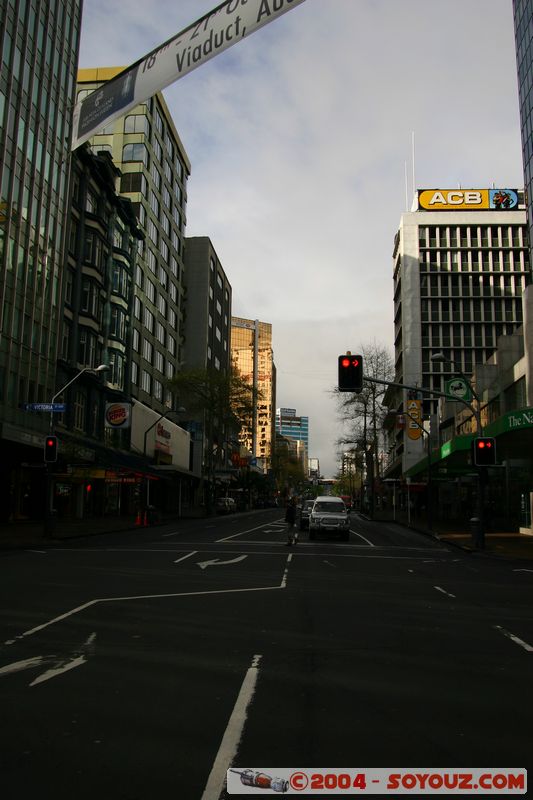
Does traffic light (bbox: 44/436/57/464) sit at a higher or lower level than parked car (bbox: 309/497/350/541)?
higher

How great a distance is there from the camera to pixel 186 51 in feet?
28.3

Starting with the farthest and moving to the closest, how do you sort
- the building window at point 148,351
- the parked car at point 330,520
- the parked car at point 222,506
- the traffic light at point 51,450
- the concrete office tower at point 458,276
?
the concrete office tower at point 458,276 < the parked car at point 222,506 < the building window at point 148,351 < the parked car at point 330,520 < the traffic light at point 51,450

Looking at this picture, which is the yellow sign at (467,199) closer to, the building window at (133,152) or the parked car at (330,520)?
the building window at (133,152)

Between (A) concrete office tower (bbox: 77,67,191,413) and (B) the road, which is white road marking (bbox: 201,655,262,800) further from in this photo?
(A) concrete office tower (bbox: 77,67,191,413)

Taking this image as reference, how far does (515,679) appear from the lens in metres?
6.66

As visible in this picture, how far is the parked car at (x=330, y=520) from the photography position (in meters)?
30.8

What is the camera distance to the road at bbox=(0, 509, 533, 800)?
4.42 metres

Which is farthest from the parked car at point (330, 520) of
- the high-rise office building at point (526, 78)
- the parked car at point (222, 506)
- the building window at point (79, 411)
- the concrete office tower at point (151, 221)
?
the parked car at point (222, 506)

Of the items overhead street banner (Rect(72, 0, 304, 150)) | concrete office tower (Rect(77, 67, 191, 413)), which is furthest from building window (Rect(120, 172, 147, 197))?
overhead street banner (Rect(72, 0, 304, 150))

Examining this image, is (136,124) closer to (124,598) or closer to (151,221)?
(151,221)

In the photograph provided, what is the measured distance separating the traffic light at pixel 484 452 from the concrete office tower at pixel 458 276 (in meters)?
66.7

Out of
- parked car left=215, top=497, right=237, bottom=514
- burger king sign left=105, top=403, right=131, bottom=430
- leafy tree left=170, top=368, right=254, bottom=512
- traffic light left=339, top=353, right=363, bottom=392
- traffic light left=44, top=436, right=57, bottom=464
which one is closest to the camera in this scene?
traffic light left=339, top=353, right=363, bottom=392

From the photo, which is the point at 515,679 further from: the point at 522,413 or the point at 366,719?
the point at 522,413

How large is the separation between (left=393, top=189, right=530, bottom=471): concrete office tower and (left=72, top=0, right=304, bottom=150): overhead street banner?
272 ft
